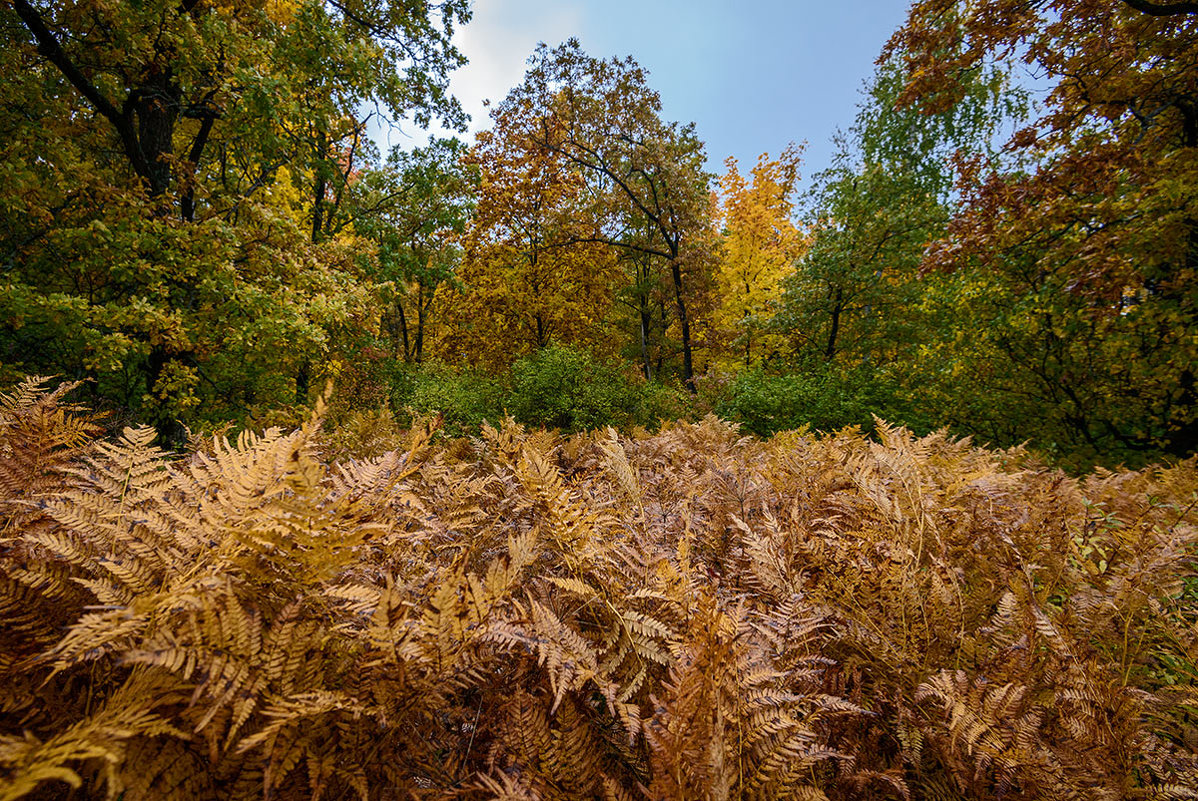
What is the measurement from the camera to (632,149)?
1353 cm

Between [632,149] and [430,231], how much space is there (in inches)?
264

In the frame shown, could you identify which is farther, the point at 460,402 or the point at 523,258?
the point at 523,258

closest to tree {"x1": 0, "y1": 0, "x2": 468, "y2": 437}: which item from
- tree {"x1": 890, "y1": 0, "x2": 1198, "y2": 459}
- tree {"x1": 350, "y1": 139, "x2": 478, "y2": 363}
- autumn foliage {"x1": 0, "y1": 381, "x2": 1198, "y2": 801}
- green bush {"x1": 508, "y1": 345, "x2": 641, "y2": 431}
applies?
tree {"x1": 350, "y1": 139, "x2": 478, "y2": 363}

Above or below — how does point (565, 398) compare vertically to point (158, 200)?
below

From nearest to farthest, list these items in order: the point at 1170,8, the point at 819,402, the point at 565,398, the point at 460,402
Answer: the point at 1170,8 → the point at 819,402 → the point at 565,398 → the point at 460,402

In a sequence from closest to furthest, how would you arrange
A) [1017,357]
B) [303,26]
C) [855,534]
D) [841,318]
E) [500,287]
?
[855,534] < [1017,357] < [303,26] < [841,318] < [500,287]

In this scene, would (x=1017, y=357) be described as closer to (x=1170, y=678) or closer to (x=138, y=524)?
(x=1170, y=678)

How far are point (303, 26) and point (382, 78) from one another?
1.62 m

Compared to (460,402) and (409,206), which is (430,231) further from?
(460,402)

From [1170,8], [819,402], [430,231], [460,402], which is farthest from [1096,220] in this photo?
[430,231]

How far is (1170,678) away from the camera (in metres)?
1.26

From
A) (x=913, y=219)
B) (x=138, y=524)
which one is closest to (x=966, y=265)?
(x=913, y=219)

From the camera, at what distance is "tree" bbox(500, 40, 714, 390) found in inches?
521

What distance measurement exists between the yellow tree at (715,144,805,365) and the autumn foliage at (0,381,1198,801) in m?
14.9
